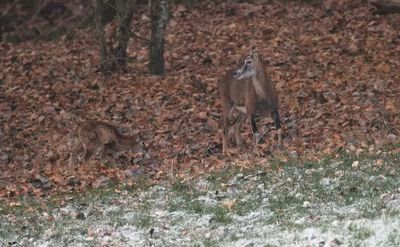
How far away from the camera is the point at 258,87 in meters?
13.9

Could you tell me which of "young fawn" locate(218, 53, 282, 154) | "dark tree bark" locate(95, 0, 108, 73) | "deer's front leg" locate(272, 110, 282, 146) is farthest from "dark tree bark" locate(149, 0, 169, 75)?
"deer's front leg" locate(272, 110, 282, 146)

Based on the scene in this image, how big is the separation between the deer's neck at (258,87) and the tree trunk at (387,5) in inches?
324

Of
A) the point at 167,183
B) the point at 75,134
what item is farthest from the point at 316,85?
the point at 167,183

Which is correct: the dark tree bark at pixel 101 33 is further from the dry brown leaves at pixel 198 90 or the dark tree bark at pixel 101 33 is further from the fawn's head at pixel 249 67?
the fawn's head at pixel 249 67

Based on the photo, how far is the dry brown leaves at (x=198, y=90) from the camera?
1337 cm

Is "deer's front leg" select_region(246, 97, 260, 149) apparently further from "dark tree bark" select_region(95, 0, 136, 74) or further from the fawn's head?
"dark tree bark" select_region(95, 0, 136, 74)

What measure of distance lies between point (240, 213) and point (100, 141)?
15.5 ft

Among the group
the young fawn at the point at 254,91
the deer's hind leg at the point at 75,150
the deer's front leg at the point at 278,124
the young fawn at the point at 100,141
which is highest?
the young fawn at the point at 254,91

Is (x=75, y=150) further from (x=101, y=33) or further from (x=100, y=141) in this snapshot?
(x=101, y=33)

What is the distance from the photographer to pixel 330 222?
Answer: 8.54 m

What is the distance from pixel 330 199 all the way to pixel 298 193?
1.63ft

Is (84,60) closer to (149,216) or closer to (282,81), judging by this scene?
(282,81)

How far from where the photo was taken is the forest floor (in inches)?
382

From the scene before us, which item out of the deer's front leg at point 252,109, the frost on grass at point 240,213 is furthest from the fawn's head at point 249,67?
the frost on grass at point 240,213
